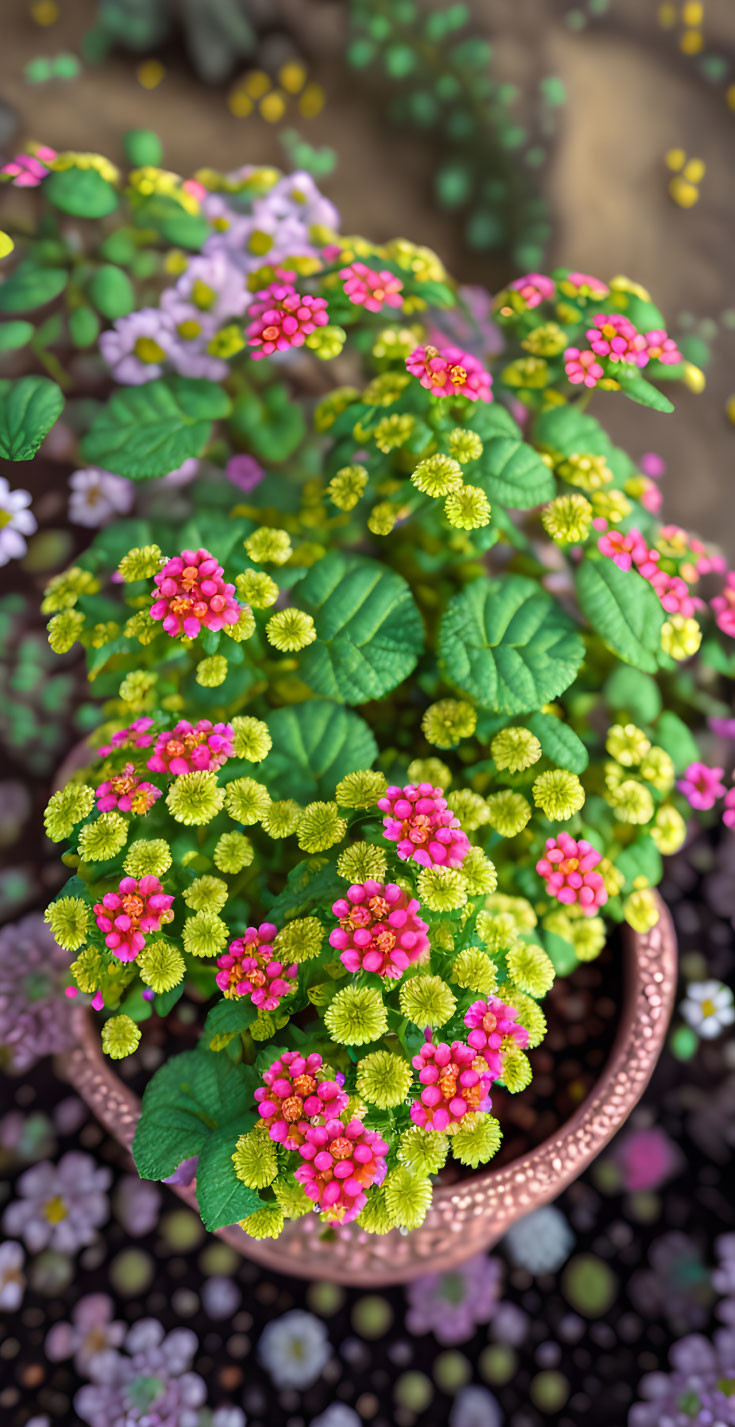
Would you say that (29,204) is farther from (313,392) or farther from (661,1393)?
(661,1393)

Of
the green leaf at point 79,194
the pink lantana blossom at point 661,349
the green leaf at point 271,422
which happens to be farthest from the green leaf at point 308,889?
the green leaf at point 79,194

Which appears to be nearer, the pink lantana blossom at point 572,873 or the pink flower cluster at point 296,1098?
the pink flower cluster at point 296,1098

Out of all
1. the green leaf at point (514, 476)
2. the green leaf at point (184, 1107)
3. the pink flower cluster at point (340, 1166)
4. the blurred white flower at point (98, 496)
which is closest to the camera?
the pink flower cluster at point (340, 1166)

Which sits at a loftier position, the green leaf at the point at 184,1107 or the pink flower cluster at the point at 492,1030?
the pink flower cluster at the point at 492,1030

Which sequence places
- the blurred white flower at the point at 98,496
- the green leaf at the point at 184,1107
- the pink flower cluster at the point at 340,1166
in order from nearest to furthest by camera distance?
the pink flower cluster at the point at 340,1166 < the green leaf at the point at 184,1107 < the blurred white flower at the point at 98,496

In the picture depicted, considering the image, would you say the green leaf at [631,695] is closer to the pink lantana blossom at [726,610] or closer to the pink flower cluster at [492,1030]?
the pink lantana blossom at [726,610]

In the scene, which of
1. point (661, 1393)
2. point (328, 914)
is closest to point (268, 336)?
point (328, 914)

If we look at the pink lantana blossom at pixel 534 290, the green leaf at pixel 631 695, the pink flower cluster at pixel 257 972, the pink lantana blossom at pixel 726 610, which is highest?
the pink lantana blossom at pixel 534 290

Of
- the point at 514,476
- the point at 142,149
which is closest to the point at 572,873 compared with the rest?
the point at 514,476
